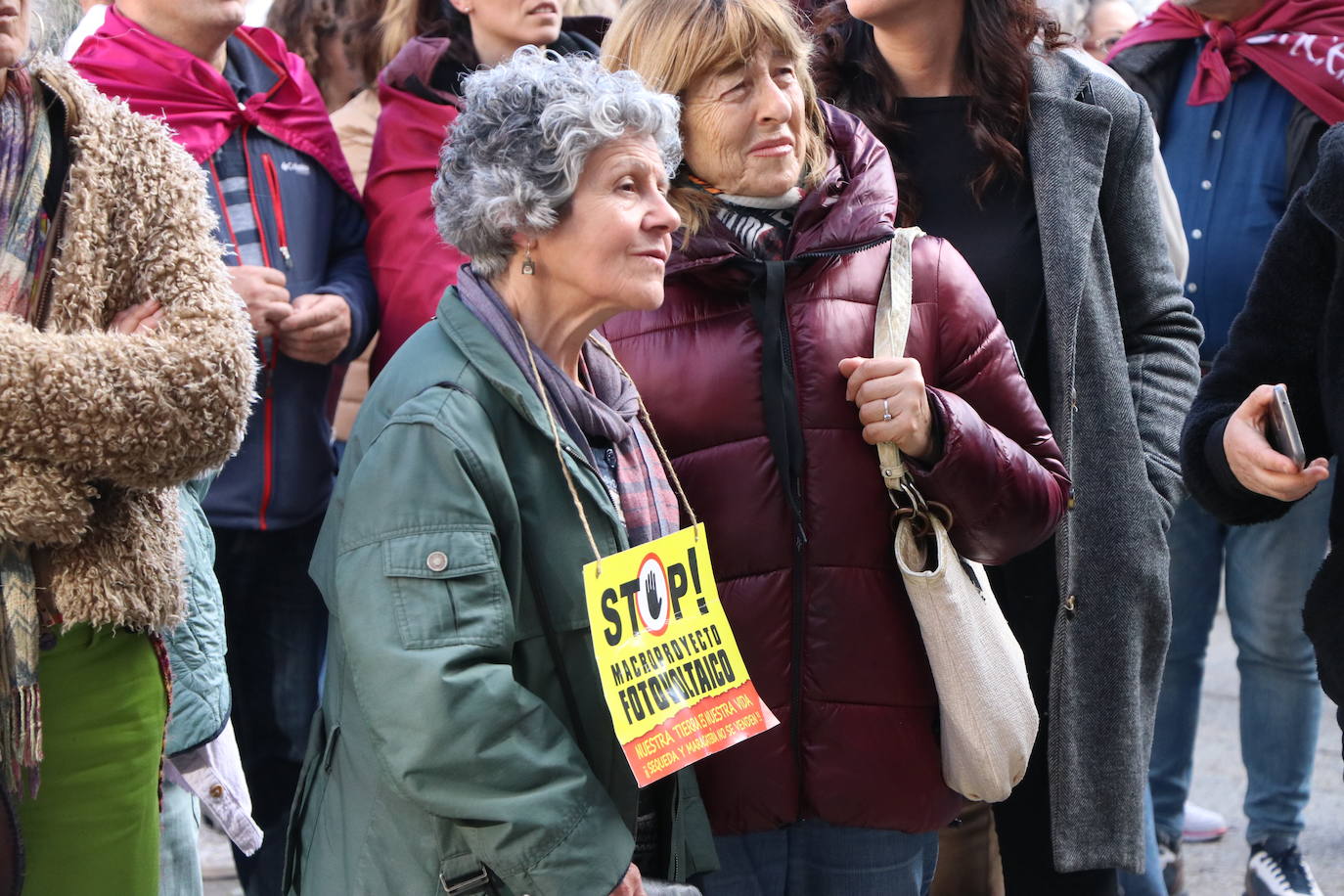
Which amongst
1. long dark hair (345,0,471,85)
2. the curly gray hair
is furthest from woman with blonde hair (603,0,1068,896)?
long dark hair (345,0,471,85)

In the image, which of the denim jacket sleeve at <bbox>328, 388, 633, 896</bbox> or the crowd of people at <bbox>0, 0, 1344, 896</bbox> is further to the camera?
the crowd of people at <bbox>0, 0, 1344, 896</bbox>

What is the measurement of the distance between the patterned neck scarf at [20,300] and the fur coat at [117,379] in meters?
0.03

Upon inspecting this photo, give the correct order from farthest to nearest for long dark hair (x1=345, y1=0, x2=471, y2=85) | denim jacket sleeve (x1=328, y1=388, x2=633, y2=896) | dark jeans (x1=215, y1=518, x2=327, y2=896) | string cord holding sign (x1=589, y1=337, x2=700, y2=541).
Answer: long dark hair (x1=345, y1=0, x2=471, y2=85) < dark jeans (x1=215, y1=518, x2=327, y2=896) < string cord holding sign (x1=589, y1=337, x2=700, y2=541) < denim jacket sleeve (x1=328, y1=388, x2=633, y2=896)

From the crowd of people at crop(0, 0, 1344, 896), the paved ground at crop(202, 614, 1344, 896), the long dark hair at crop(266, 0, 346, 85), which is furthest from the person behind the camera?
the long dark hair at crop(266, 0, 346, 85)

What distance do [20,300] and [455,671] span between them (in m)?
0.82

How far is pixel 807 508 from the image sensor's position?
95.3 inches

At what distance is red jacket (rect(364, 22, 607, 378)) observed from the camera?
3.44 m

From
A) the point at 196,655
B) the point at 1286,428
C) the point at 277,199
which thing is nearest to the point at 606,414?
the point at 196,655

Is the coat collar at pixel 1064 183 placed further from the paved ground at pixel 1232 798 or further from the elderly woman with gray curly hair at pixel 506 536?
the paved ground at pixel 1232 798

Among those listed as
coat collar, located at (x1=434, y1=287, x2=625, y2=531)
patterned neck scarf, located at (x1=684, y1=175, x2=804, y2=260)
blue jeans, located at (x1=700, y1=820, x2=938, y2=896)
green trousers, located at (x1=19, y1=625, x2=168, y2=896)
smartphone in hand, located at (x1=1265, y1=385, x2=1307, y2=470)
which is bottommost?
blue jeans, located at (x1=700, y1=820, x2=938, y2=896)

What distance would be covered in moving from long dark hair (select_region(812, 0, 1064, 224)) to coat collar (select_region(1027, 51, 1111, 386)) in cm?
4

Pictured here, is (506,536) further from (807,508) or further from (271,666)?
(271,666)

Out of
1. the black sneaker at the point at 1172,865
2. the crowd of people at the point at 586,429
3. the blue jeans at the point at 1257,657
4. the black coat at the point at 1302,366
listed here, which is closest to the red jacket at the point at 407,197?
the crowd of people at the point at 586,429

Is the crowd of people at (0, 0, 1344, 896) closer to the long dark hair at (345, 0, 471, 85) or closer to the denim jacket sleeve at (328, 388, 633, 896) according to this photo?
the denim jacket sleeve at (328, 388, 633, 896)
